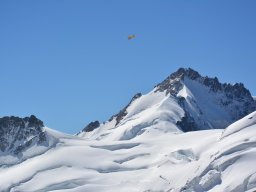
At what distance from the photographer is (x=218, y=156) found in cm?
18638

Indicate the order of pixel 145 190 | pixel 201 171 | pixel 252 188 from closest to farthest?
pixel 252 188 → pixel 201 171 → pixel 145 190

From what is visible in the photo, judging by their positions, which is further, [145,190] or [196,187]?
[145,190]

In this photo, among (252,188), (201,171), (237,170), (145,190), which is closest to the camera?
(252,188)

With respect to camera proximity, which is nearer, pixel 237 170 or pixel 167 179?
pixel 237 170

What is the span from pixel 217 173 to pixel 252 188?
19359 mm

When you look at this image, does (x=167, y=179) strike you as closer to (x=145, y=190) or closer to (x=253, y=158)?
(x=145, y=190)

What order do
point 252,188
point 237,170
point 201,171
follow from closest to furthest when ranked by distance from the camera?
1. point 252,188
2. point 237,170
3. point 201,171

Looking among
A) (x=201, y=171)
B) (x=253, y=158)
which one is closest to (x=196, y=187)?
(x=201, y=171)

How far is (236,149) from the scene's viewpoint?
185 m

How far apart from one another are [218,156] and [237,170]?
15624 millimetres

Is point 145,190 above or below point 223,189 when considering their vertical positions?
above

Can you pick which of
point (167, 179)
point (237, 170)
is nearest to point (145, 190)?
point (167, 179)

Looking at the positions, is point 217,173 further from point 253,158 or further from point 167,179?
point 167,179

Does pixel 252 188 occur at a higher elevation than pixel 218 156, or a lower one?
lower
